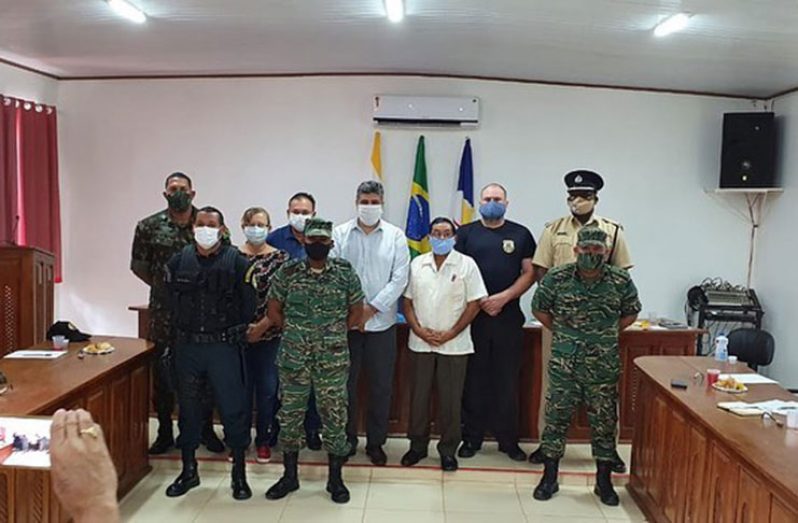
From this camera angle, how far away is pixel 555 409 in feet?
11.2

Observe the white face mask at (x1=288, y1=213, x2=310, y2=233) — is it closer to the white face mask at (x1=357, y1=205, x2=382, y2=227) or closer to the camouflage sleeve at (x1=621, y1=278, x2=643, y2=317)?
the white face mask at (x1=357, y1=205, x2=382, y2=227)

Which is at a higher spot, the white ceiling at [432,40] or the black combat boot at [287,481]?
the white ceiling at [432,40]

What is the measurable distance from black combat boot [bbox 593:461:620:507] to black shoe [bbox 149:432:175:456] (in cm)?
248

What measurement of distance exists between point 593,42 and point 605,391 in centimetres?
225

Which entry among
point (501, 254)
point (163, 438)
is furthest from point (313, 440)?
point (501, 254)

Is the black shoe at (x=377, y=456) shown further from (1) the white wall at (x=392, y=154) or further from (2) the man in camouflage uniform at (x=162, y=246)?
(1) the white wall at (x=392, y=154)

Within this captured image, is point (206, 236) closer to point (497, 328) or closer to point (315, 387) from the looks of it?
point (315, 387)

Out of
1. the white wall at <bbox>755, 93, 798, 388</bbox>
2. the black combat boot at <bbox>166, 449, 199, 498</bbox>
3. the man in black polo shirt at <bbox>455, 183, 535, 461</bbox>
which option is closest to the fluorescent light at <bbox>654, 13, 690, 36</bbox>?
the man in black polo shirt at <bbox>455, 183, 535, 461</bbox>

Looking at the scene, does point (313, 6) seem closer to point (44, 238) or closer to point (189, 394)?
point (189, 394)

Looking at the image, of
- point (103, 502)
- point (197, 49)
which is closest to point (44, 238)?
point (197, 49)

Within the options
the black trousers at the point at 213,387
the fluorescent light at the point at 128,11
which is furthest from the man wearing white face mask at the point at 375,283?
the fluorescent light at the point at 128,11

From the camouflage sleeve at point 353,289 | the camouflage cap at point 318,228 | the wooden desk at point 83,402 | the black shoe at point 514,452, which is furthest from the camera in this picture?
the black shoe at point 514,452

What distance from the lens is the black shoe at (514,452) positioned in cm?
391

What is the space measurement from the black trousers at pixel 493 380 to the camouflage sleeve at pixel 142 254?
75.5 inches
